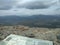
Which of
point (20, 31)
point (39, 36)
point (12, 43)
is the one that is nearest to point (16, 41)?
point (12, 43)

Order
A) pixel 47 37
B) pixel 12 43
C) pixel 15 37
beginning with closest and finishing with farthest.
Result: pixel 12 43 < pixel 15 37 < pixel 47 37

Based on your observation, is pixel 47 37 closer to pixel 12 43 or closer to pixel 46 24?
pixel 46 24

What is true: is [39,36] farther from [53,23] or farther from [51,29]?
[53,23]

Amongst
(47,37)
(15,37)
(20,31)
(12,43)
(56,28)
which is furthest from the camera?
(56,28)

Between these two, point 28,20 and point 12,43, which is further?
point 28,20

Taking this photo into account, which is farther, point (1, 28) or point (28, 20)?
point (28, 20)

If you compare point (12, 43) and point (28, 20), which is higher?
point (28, 20)

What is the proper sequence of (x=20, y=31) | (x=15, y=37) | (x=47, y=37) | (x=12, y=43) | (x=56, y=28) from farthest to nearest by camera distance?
1. (x=56, y=28)
2. (x=20, y=31)
3. (x=47, y=37)
4. (x=15, y=37)
5. (x=12, y=43)

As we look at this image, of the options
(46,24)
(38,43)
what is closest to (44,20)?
A: (46,24)

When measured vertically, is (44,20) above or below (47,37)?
above
